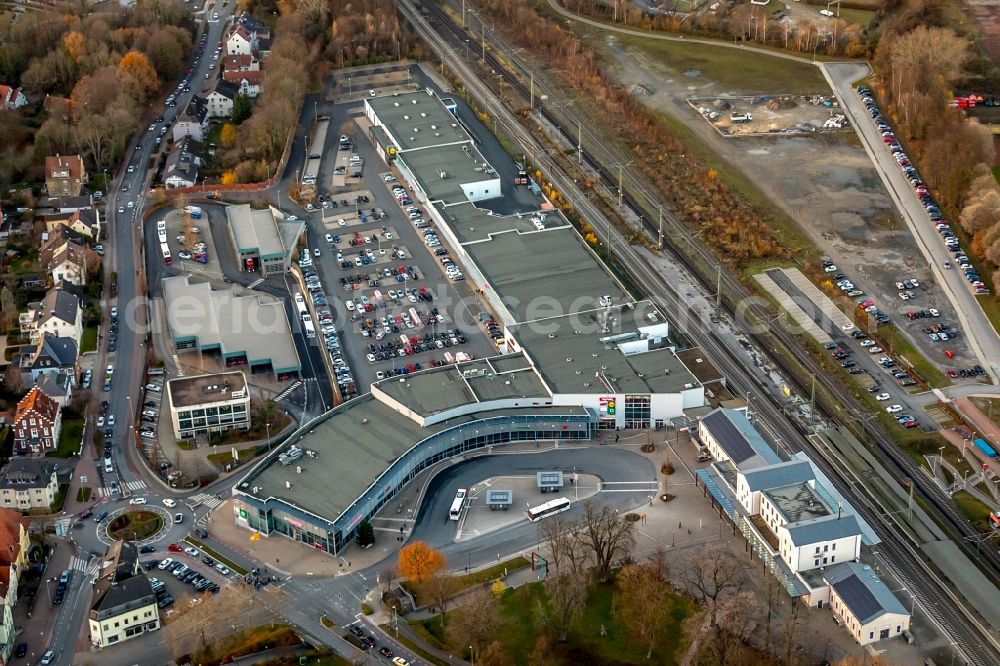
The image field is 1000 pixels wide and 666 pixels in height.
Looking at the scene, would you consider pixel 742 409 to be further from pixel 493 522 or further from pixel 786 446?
pixel 493 522

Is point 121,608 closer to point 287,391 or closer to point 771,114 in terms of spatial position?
point 287,391

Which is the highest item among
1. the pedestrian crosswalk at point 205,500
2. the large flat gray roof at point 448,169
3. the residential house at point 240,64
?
the residential house at point 240,64

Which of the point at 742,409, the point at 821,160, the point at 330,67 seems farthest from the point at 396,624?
the point at 330,67

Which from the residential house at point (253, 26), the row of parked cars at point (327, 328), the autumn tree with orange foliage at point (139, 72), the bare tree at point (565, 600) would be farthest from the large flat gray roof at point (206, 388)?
the residential house at point (253, 26)

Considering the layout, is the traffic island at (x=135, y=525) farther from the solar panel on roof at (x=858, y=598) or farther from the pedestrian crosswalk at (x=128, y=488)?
the solar panel on roof at (x=858, y=598)

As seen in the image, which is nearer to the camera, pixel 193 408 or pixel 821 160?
pixel 193 408

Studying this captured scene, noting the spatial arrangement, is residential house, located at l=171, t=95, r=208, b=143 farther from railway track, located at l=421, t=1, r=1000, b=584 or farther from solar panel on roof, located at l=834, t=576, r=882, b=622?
solar panel on roof, located at l=834, t=576, r=882, b=622

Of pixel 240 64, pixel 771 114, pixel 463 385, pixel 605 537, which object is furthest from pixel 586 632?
pixel 240 64
